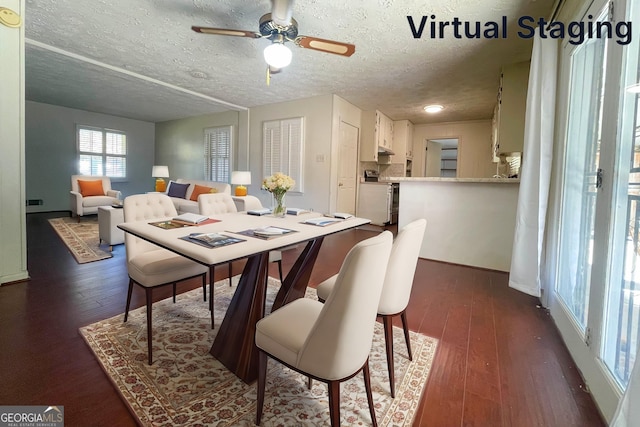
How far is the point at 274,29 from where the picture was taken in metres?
2.34

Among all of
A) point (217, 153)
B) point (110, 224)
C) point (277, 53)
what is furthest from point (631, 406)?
point (217, 153)

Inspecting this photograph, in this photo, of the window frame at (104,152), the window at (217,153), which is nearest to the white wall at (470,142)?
the window at (217,153)

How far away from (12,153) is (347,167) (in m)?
4.55

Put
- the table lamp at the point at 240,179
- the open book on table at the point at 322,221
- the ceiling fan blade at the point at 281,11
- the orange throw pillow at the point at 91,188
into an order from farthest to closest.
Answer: the orange throw pillow at the point at 91,188 < the table lamp at the point at 240,179 < the ceiling fan blade at the point at 281,11 < the open book on table at the point at 322,221

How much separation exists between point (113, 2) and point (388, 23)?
2.49m

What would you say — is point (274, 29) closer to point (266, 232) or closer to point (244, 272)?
point (266, 232)

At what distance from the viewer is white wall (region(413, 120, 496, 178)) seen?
253 inches

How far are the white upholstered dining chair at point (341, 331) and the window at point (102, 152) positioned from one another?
8402 mm

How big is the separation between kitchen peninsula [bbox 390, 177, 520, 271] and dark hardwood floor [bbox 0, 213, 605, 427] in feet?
1.55

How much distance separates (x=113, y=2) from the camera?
253 centimetres

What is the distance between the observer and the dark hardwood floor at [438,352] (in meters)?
1.27

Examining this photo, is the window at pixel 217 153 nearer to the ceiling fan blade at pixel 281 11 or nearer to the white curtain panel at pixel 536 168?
the ceiling fan blade at pixel 281 11

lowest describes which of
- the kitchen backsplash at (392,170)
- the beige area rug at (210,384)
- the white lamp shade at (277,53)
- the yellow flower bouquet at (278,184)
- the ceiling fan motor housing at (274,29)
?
the beige area rug at (210,384)

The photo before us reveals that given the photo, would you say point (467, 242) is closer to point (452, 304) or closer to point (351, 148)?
point (452, 304)
